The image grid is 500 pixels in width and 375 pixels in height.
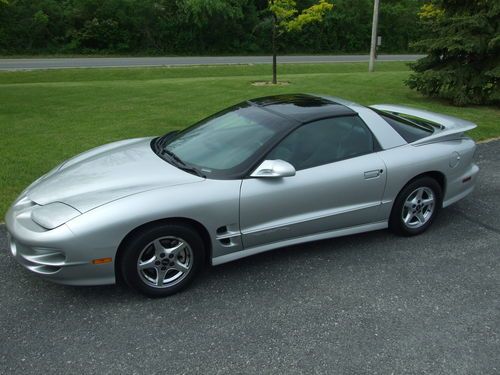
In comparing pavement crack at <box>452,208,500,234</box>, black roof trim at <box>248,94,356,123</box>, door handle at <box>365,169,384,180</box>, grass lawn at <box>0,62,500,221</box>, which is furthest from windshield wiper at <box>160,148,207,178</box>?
pavement crack at <box>452,208,500,234</box>

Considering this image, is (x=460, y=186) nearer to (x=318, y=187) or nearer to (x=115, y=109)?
(x=318, y=187)

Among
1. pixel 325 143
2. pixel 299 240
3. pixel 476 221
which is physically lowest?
pixel 476 221

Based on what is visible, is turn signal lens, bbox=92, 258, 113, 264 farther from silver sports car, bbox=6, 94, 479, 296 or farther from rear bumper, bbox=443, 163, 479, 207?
rear bumper, bbox=443, 163, 479, 207

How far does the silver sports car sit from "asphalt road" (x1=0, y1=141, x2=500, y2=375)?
242mm

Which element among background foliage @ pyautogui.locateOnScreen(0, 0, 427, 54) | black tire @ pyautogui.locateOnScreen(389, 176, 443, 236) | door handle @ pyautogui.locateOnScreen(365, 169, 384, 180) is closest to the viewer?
door handle @ pyautogui.locateOnScreen(365, 169, 384, 180)

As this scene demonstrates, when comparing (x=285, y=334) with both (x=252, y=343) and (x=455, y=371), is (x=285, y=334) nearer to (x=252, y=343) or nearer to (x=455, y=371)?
(x=252, y=343)

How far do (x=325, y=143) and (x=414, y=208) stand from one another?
113cm

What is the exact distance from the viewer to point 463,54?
11.1 metres

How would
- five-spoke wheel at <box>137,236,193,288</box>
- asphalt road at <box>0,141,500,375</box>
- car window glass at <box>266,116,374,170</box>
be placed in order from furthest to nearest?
car window glass at <box>266,116,374,170</box>
five-spoke wheel at <box>137,236,193,288</box>
asphalt road at <box>0,141,500,375</box>

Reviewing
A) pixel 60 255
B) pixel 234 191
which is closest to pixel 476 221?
pixel 234 191

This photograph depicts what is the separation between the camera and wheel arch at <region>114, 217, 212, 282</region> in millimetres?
3211

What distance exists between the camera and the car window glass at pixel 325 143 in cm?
381

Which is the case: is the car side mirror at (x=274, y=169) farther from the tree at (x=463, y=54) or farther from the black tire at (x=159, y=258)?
the tree at (x=463, y=54)

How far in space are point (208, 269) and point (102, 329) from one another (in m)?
1.03
